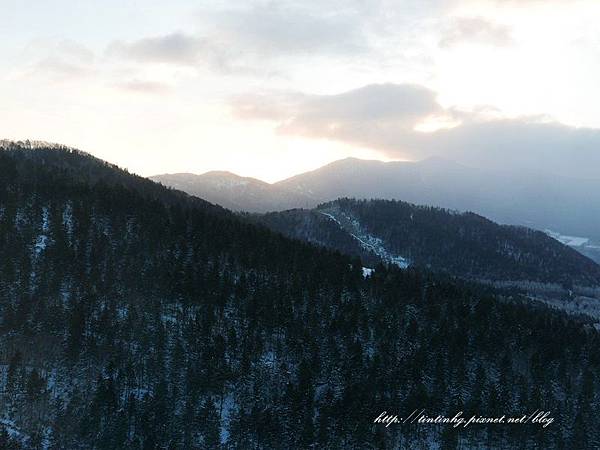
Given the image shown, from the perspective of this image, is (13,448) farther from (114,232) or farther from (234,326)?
(114,232)

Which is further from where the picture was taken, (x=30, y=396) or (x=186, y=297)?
(x=186, y=297)

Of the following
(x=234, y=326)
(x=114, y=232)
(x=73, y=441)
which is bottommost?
(x=73, y=441)

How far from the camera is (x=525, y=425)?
104 metres

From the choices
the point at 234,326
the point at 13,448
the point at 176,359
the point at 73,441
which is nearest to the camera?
the point at 13,448

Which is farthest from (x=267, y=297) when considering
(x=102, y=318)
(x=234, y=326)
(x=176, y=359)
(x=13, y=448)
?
(x=13, y=448)

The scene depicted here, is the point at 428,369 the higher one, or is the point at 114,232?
the point at 114,232

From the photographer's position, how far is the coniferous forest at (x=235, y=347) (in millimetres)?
99250

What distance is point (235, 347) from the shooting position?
116m

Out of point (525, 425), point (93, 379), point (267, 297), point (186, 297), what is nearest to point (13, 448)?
point (93, 379)

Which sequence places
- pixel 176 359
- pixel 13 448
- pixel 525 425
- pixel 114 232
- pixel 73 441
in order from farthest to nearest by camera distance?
pixel 114 232, pixel 176 359, pixel 525 425, pixel 73 441, pixel 13 448

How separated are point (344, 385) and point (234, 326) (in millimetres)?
27574

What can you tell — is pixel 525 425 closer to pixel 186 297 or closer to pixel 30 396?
pixel 186 297

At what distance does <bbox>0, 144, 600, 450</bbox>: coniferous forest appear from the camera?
99250mm

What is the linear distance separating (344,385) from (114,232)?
69847mm
